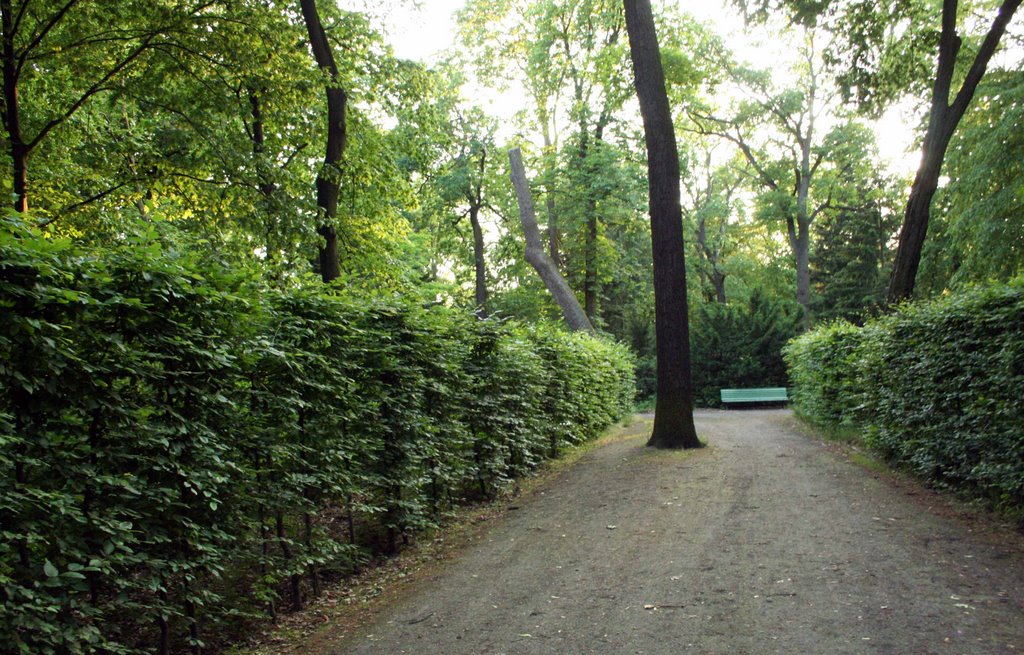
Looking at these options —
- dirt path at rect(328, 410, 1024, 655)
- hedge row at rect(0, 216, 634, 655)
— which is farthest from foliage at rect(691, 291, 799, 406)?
hedge row at rect(0, 216, 634, 655)

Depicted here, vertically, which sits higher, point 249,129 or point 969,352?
point 249,129

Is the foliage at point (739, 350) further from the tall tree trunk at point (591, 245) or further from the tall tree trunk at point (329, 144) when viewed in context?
the tall tree trunk at point (329, 144)

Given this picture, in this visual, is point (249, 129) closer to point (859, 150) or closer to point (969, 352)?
point (969, 352)

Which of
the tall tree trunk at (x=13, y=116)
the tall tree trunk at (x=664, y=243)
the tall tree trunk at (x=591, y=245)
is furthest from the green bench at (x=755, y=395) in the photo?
the tall tree trunk at (x=13, y=116)

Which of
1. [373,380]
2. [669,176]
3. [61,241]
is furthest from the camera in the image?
[669,176]

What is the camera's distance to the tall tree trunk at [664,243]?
42.0 feet

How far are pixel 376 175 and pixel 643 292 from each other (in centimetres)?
2313

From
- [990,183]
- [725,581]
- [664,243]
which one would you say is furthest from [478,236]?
[725,581]

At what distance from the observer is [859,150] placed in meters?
34.5

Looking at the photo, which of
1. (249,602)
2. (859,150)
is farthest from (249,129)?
(859,150)

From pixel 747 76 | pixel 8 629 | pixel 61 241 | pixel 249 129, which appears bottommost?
pixel 8 629

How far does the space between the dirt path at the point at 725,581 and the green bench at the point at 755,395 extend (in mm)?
18613

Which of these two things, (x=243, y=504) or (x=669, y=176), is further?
(x=669, y=176)

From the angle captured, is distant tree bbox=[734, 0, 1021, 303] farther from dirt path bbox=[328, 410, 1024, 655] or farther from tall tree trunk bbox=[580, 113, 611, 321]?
tall tree trunk bbox=[580, 113, 611, 321]
